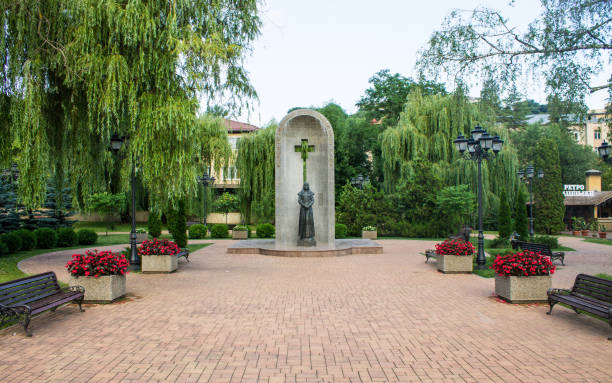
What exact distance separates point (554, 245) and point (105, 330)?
18.6 m

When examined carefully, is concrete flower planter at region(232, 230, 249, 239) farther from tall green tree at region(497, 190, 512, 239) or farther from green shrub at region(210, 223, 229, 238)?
tall green tree at region(497, 190, 512, 239)

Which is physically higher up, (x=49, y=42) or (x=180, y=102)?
(x=49, y=42)

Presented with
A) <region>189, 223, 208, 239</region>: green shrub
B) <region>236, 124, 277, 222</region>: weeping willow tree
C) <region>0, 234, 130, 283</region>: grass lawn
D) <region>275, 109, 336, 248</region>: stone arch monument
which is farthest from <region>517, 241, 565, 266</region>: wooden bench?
<region>189, 223, 208, 239</region>: green shrub

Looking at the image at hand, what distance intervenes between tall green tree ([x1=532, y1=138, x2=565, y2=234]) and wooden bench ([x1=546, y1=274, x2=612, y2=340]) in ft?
95.5

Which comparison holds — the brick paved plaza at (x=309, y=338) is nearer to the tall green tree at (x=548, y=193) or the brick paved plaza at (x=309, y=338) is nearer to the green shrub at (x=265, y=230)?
the green shrub at (x=265, y=230)

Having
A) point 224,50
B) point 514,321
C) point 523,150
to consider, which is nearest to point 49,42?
point 224,50

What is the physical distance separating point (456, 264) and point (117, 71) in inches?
416

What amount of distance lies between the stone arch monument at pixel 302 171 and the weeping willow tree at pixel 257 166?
10.2 m

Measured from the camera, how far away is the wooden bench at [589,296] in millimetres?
6199

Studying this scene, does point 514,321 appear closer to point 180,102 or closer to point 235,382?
point 235,382

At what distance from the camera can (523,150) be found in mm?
49688

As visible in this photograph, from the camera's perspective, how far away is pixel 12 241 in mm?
16656

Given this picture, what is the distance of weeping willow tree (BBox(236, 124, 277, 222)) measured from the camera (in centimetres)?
2848

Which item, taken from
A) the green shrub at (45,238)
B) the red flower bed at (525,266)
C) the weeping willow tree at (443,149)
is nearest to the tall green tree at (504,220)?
the weeping willow tree at (443,149)
